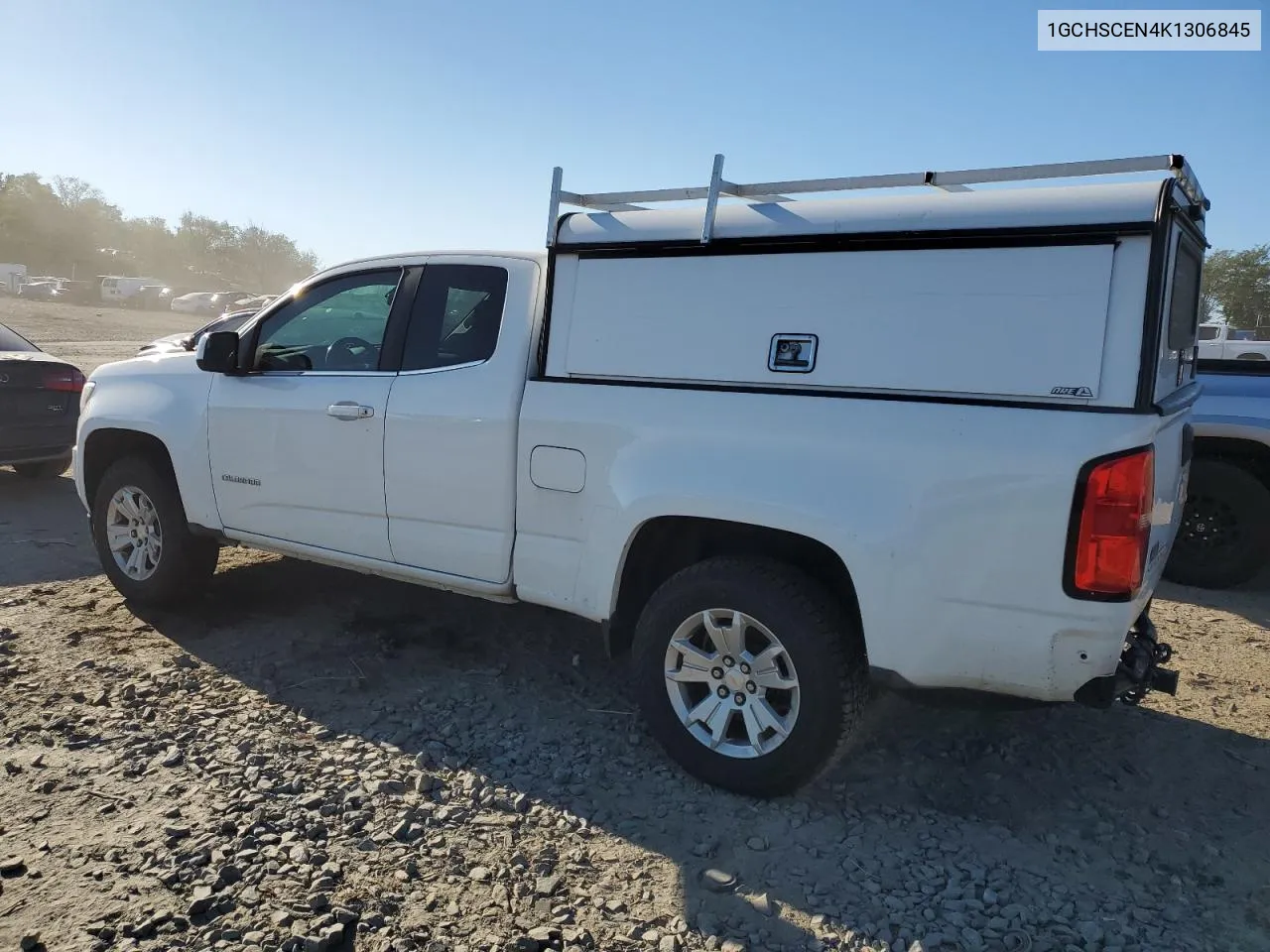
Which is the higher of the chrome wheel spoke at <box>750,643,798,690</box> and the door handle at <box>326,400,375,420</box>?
the door handle at <box>326,400,375,420</box>

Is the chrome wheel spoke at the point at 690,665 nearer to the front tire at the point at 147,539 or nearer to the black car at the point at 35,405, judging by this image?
the front tire at the point at 147,539

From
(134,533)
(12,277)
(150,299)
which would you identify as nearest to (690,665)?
(134,533)

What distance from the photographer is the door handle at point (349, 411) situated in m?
4.20

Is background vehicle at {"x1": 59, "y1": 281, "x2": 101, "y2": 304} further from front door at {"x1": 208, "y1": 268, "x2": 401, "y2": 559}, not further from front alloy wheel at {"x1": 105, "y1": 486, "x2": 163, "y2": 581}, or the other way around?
front door at {"x1": 208, "y1": 268, "x2": 401, "y2": 559}

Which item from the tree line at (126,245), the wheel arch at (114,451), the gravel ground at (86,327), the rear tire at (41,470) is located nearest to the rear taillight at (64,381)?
the rear tire at (41,470)

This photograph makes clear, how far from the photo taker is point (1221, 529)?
616 centimetres

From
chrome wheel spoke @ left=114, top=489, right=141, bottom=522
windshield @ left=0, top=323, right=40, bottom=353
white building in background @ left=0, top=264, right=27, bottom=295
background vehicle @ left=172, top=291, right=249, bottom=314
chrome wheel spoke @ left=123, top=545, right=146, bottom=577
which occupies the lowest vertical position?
chrome wheel spoke @ left=123, top=545, right=146, bottom=577

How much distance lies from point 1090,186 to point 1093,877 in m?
2.17

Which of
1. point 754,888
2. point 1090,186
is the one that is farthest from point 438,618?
point 1090,186

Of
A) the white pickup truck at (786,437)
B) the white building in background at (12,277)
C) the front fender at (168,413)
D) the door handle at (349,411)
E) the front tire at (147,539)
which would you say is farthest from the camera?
the white building in background at (12,277)

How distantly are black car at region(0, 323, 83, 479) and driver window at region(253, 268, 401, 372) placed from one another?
4451 millimetres

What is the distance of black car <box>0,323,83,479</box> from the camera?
306 inches

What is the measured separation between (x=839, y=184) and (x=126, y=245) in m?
95.4

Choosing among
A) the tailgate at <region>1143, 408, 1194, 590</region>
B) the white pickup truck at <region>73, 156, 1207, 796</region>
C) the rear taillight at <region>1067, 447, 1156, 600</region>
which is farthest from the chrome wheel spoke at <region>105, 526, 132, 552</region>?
the tailgate at <region>1143, 408, 1194, 590</region>
